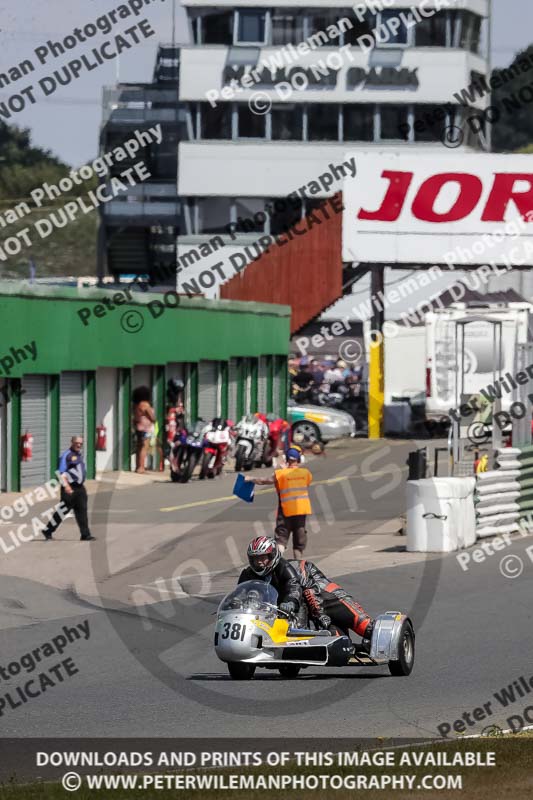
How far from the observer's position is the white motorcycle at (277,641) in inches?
492

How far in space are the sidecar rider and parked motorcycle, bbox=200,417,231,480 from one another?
19672 millimetres

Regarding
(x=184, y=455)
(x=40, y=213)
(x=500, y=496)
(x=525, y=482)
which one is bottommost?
(x=184, y=455)

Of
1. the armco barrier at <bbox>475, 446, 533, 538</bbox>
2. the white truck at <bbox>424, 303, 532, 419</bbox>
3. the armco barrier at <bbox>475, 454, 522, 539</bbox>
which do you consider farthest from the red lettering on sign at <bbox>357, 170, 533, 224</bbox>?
the armco barrier at <bbox>475, 454, 522, 539</bbox>

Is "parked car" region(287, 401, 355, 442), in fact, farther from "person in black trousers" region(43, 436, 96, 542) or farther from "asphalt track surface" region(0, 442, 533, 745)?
"person in black trousers" region(43, 436, 96, 542)

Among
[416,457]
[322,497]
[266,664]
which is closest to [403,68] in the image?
[322,497]

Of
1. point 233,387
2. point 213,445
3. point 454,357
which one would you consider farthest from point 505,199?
point 213,445

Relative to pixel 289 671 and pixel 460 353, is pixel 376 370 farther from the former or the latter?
pixel 289 671

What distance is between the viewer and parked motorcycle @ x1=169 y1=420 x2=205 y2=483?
106 feet

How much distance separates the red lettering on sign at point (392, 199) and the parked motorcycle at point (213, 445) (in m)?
13.5

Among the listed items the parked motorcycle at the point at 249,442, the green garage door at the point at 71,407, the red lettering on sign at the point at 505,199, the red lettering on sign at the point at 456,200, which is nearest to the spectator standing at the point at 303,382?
the red lettering on sign at the point at 456,200

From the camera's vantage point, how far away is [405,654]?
13.1 m

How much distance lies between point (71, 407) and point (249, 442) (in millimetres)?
4620

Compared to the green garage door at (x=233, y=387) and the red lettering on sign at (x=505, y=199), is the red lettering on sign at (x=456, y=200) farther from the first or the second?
the green garage door at (x=233, y=387)

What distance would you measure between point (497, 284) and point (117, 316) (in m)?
38.1
